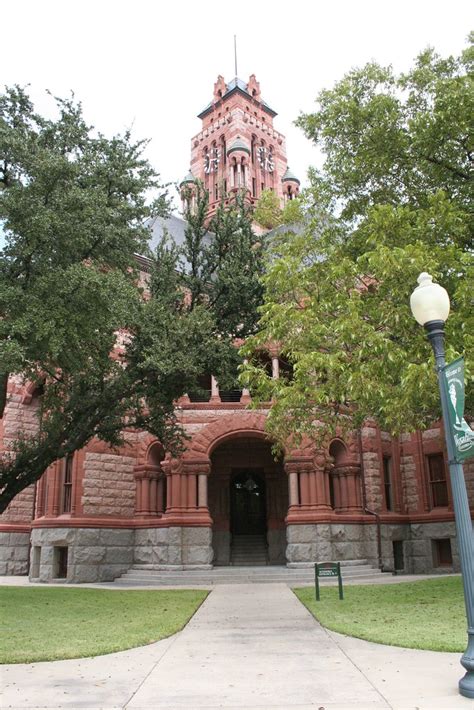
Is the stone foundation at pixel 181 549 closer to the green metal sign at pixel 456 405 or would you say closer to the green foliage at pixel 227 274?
the green foliage at pixel 227 274

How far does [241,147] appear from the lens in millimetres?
57562

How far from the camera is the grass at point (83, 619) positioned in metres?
7.49

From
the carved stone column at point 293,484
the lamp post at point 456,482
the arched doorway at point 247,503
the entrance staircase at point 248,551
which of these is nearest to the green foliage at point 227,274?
the carved stone column at point 293,484

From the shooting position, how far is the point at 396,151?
13594 mm

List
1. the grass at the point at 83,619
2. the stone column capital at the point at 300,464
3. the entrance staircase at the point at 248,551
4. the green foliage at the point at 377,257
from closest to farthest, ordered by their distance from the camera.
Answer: the grass at the point at 83,619 < the green foliage at the point at 377,257 < the stone column capital at the point at 300,464 < the entrance staircase at the point at 248,551

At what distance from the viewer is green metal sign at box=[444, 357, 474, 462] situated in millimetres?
5602

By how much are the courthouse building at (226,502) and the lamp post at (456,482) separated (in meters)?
11.9

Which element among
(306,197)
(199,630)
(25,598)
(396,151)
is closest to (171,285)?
(306,197)

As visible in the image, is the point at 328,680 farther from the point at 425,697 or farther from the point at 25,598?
the point at 25,598

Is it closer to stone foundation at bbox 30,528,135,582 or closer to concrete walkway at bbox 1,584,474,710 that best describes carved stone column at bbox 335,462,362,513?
stone foundation at bbox 30,528,135,582

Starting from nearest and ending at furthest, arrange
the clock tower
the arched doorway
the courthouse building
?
1. the courthouse building
2. the arched doorway
3. the clock tower

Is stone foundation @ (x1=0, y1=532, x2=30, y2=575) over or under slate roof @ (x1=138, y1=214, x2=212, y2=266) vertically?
under

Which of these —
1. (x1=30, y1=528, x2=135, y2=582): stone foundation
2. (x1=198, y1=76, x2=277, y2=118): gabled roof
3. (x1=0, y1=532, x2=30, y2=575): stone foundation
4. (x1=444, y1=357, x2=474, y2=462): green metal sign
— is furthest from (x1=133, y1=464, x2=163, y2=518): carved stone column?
(x1=198, y1=76, x2=277, y2=118): gabled roof

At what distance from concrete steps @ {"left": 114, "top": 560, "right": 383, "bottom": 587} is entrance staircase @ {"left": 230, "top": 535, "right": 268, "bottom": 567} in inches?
96.5
